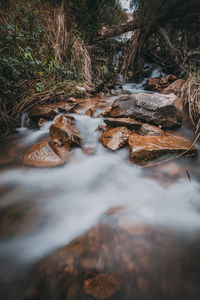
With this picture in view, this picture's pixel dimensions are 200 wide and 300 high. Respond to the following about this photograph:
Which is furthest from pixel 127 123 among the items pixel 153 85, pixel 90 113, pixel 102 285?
pixel 153 85

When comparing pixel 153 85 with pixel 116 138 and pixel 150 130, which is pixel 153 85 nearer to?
pixel 150 130

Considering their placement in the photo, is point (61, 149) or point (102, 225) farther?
point (61, 149)

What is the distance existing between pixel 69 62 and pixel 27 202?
12.4 ft

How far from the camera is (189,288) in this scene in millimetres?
815

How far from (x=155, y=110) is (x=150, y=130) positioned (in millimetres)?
370

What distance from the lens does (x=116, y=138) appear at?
214cm

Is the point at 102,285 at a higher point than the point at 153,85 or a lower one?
lower

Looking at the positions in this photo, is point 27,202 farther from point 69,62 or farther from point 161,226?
point 69,62

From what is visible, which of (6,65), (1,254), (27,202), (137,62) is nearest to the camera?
(1,254)

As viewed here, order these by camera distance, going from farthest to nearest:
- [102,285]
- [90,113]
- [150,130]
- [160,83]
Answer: [160,83] < [90,113] < [150,130] < [102,285]

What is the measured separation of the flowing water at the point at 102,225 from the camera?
2.78 feet

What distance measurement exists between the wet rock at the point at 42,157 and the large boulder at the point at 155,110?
54.8 inches

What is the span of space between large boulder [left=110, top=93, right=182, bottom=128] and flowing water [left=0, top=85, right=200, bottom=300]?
771 mm

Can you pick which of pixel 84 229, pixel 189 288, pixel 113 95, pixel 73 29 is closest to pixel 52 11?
pixel 73 29
